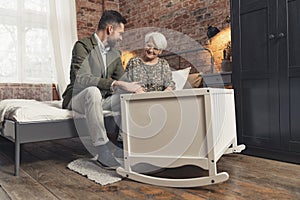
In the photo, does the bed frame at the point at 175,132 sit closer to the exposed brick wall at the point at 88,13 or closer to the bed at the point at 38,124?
the bed at the point at 38,124

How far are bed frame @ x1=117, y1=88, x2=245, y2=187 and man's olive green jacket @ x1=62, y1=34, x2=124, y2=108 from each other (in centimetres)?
38

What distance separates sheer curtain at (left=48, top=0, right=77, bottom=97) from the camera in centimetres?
427

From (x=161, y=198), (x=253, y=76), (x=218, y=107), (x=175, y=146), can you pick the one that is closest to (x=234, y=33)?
(x=253, y=76)

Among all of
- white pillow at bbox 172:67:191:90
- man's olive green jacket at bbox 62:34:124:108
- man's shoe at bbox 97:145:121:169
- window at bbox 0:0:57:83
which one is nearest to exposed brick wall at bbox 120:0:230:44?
white pillow at bbox 172:67:191:90

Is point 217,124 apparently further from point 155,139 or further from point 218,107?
point 155,139

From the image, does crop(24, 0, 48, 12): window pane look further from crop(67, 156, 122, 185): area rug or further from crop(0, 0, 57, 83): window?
crop(67, 156, 122, 185): area rug

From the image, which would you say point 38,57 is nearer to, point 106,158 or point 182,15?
point 182,15

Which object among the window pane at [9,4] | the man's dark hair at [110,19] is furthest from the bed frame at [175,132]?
the window pane at [9,4]

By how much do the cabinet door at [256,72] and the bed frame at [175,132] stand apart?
0.54 metres

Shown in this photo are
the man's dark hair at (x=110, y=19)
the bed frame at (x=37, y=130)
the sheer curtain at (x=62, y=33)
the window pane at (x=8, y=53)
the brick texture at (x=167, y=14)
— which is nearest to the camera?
the bed frame at (x=37, y=130)

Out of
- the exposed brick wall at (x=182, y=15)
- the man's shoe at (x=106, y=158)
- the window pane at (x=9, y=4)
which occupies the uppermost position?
the window pane at (x=9, y=4)

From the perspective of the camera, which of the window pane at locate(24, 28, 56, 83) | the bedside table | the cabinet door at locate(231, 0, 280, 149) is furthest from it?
the window pane at locate(24, 28, 56, 83)

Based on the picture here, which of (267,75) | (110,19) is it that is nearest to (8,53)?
(110,19)

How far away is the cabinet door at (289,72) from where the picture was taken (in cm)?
192
